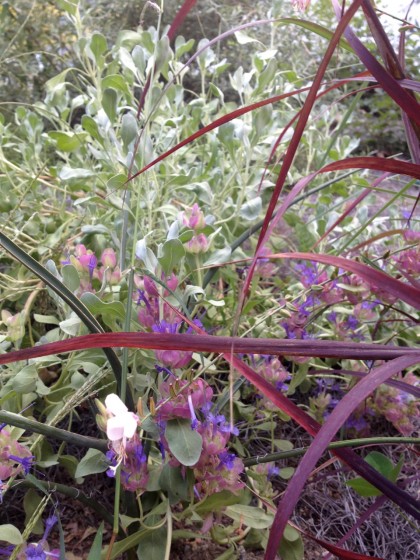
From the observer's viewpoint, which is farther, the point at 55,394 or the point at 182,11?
the point at 55,394

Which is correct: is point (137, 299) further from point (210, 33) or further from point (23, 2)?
point (210, 33)

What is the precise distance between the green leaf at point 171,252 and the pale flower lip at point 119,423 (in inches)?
9.5

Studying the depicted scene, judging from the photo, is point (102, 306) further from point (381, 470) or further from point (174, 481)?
point (381, 470)

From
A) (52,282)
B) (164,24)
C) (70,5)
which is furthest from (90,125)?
(164,24)

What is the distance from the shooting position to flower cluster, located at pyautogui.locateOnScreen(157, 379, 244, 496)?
0.64m

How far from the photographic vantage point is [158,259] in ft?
2.29

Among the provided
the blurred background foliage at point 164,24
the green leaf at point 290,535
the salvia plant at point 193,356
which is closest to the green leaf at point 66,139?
the salvia plant at point 193,356

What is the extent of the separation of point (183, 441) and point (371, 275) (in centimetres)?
27

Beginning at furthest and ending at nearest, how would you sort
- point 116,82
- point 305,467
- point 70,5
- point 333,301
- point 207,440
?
point 70,5 → point 116,82 → point 333,301 → point 207,440 → point 305,467

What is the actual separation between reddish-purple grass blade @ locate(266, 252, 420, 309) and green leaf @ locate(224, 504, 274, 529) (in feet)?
1.16

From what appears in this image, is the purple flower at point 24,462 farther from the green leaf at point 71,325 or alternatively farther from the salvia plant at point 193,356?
the green leaf at point 71,325

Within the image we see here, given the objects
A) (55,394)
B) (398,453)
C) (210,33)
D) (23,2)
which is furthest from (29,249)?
(210,33)

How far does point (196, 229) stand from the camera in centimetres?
82

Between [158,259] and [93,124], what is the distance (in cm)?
37
